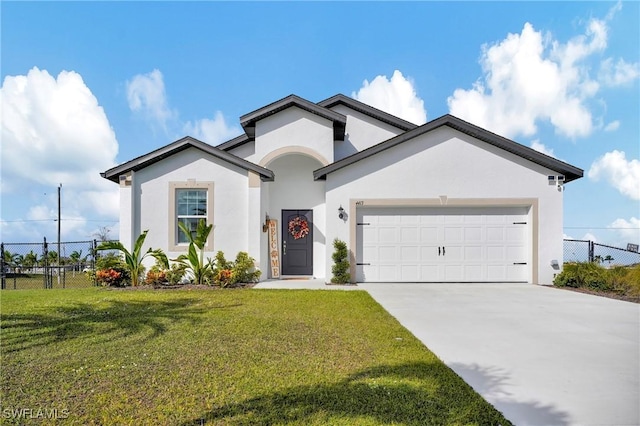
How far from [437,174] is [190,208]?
8484 millimetres

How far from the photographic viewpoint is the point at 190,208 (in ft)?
41.2

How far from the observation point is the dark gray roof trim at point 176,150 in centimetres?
1209

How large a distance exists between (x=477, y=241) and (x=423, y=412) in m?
10.0

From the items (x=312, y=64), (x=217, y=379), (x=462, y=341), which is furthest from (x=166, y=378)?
(x=312, y=64)

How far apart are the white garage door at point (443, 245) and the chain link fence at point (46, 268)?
9.21 metres

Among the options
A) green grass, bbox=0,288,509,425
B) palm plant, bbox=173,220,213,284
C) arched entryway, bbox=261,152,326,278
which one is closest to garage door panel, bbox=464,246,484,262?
arched entryway, bbox=261,152,326,278

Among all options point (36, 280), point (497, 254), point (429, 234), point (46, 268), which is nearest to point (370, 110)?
point (429, 234)

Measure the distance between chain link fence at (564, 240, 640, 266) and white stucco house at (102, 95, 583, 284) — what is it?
976 millimetres

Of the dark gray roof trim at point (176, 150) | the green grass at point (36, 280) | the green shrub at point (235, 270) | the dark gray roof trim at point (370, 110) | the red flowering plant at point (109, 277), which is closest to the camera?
the green shrub at point (235, 270)

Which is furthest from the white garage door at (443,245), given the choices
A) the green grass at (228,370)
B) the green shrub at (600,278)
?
the green grass at (228,370)

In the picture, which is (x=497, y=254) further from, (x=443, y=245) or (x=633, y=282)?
(x=633, y=282)

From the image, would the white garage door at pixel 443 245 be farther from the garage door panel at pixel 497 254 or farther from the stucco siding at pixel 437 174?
the stucco siding at pixel 437 174

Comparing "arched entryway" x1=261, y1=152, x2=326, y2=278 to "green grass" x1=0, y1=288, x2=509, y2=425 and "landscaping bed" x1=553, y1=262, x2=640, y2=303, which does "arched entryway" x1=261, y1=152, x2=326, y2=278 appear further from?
"landscaping bed" x1=553, y1=262, x2=640, y2=303

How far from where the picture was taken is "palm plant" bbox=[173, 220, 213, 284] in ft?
37.9
